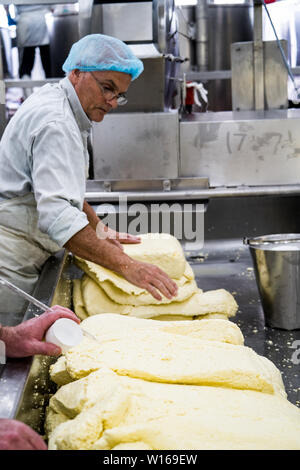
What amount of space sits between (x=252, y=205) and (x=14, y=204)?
66.1 inches

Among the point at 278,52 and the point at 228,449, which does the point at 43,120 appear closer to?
the point at 228,449

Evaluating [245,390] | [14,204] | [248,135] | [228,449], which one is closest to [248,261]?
[248,135]

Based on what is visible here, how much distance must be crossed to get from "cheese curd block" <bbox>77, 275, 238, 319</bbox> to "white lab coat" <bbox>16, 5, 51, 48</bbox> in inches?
204

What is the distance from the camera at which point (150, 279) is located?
1.90 m

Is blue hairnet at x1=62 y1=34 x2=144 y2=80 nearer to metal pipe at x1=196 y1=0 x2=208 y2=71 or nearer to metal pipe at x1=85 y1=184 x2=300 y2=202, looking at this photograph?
metal pipe at x1=85 y1=184 x2=300 y2=202

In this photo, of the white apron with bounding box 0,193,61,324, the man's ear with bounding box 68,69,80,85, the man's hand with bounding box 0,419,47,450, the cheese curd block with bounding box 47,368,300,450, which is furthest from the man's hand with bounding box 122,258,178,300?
the man's hand with bounding box 0,419,47,450

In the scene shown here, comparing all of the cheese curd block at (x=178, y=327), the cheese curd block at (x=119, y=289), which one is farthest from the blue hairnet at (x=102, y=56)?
the cheese curd block at (x=178, y=327)

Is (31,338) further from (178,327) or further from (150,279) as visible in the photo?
(150,279)

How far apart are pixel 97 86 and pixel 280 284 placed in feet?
3.22

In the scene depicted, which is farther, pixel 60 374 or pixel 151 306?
pixel 151 306

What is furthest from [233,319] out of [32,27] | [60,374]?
[32,27]

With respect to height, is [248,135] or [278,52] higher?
[278,52]

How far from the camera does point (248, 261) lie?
308 cm

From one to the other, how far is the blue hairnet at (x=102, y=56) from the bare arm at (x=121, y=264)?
0.61 m
